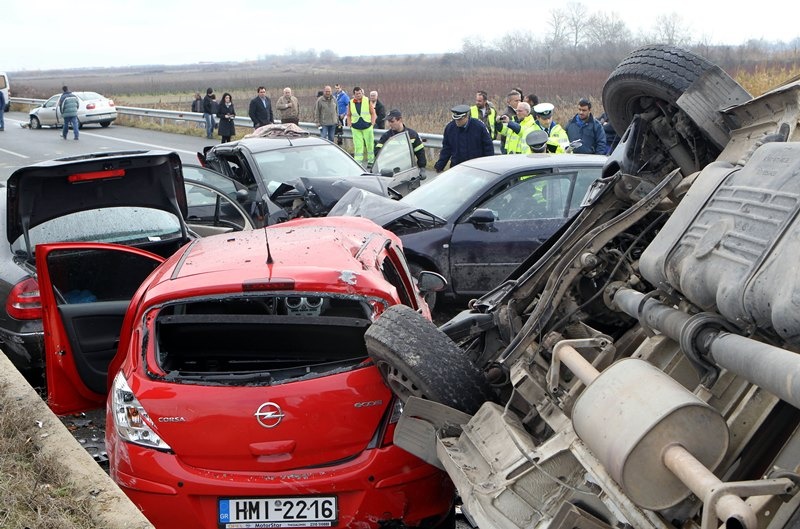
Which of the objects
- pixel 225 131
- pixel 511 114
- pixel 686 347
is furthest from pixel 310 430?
pixel 225 131

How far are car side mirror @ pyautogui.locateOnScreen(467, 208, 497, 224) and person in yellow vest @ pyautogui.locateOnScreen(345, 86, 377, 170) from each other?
8.91 m

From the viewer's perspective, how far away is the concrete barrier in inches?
152

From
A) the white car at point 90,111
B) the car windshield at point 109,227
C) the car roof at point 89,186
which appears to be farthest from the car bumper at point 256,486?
the white car at point 90,111

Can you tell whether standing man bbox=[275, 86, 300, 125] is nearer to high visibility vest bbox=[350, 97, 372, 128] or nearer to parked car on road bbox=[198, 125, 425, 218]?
high visibility vest bbox=[350, 97, 372, 128]

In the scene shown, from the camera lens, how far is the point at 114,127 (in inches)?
1309

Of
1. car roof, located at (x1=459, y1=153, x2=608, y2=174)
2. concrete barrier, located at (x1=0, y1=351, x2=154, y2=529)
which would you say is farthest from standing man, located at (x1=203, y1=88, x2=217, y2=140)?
concrete barrier, located at (x1=0, y1=351, x2=154, y2=529)

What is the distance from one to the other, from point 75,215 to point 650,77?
14.0 feet

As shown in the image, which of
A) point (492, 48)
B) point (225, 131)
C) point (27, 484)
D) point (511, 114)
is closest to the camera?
point (27, 484)

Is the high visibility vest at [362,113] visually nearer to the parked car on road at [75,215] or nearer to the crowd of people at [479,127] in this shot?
→ the crowd of people at [479,127]

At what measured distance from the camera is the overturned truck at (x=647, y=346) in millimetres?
2785

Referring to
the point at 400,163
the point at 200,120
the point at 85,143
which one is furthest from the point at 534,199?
the point at 85,143

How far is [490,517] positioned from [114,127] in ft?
106

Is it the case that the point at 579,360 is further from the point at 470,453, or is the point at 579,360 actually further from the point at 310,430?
the point at 310,430

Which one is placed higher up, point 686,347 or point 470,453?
point 686,347
